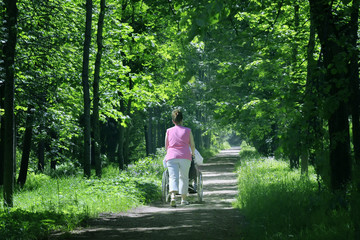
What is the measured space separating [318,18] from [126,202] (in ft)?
18.7

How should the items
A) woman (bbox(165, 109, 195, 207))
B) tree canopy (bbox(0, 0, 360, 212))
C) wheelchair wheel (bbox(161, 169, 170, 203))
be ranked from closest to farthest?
1. tree canopy (bbox(0, 0, 360, 212))
2. woman (bbox(165, 109, 195, 207))
3. wheelchair wheel (bbox(161, 169, 170, 203))

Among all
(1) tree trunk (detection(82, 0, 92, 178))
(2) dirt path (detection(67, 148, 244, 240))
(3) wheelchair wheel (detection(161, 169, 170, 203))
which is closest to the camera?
(2) dirt path (detection(67, 148, 244, 240))

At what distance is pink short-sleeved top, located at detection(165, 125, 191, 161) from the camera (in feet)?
31.3

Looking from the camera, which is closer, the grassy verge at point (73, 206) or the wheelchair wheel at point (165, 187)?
the grassy verge at point (73, 206)

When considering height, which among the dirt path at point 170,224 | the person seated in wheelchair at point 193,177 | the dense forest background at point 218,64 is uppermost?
the dense forest background at point 218,64

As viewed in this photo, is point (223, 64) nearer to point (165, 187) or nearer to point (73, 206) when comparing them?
point (165, 187)

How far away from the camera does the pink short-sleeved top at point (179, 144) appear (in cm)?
954

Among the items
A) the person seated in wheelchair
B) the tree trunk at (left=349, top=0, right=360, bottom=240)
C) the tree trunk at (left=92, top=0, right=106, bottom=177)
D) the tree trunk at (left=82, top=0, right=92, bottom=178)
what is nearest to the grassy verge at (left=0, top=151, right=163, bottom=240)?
the tree trunk at (left=82, top=0, right=92, bottom=178)

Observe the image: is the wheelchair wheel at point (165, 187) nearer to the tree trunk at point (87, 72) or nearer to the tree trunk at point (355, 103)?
the tree trunk at point (87, 72)

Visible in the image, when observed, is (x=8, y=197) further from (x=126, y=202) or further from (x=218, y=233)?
(x=218, y=233)

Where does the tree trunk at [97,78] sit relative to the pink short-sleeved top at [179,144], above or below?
above

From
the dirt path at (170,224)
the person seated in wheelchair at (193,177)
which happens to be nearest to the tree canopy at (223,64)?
the person seated in wheelchair at (193,177)

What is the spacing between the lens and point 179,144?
9555 mm

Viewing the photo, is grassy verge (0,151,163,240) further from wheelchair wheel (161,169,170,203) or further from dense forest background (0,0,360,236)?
dense forest background (0,0,360,236)
